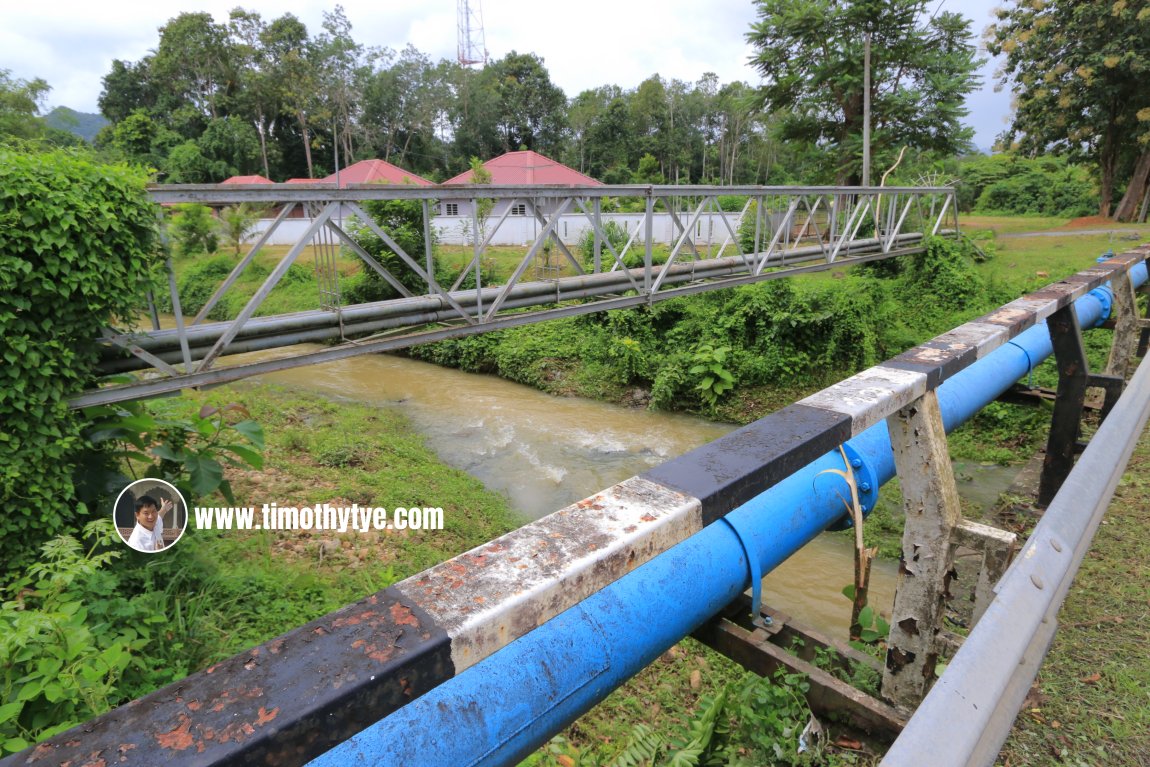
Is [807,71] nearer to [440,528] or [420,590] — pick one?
[440,528]

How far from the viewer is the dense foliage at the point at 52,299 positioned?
3.53 m

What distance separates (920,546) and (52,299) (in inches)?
179

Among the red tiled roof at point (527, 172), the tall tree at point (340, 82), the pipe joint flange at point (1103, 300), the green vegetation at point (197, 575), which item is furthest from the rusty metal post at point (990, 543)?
the tall tree at point (340, 82)

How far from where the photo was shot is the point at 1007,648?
0.81m

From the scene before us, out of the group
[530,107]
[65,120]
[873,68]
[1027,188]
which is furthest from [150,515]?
[530,107]

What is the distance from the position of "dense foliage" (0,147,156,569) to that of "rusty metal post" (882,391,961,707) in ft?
14.1

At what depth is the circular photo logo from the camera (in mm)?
4434

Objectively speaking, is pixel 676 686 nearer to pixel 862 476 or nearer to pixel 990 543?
pixel 862 476

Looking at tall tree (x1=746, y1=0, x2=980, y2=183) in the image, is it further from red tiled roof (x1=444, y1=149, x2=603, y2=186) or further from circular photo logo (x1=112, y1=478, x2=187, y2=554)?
circular photo logo (x1=112, y1=478, x2=187, y2=554)

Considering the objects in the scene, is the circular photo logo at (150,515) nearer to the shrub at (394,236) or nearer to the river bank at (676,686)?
the river bank at (676,686)

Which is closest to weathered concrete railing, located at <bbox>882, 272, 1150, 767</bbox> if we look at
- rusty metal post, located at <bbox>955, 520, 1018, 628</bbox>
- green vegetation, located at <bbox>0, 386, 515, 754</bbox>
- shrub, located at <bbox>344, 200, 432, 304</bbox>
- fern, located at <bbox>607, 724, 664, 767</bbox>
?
rusty metal post, located at <bbox>955, 520, 1018, 628</bbox>

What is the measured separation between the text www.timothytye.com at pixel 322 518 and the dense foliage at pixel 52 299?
214 cm

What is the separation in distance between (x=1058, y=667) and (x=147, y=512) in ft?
17.3

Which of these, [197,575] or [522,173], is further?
[522,173]
